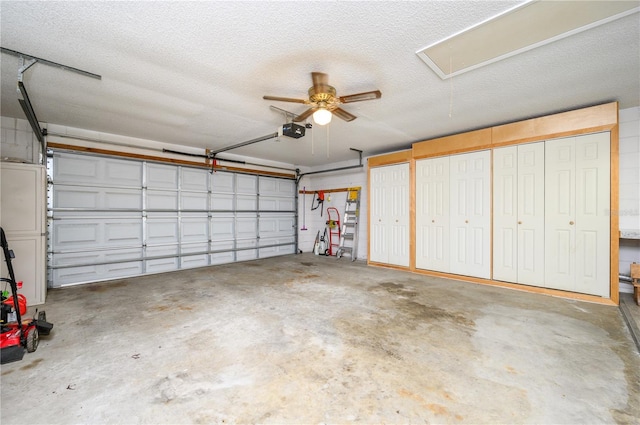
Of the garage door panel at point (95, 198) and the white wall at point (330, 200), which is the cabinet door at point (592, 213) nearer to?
the white wall at point (330, 200)

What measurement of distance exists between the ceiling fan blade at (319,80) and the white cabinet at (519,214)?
331 cm

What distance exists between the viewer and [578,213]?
11.9 ft

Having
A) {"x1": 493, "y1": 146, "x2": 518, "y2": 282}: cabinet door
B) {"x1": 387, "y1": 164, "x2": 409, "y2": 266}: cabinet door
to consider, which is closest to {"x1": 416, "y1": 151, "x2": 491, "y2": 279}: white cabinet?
{"x1": 493, "y1": 146, "x2": 518, "y2": 282}: cabinet door

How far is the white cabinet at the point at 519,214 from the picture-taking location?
3.94 m

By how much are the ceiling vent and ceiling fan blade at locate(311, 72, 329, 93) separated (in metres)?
0.88

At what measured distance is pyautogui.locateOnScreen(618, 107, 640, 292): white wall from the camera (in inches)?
141

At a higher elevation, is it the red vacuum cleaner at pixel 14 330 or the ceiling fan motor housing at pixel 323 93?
the ceiling fan motor housing at pixel 323 93

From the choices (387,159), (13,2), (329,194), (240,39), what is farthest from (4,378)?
(329,194)

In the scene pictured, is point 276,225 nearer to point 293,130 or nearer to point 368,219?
point 368,219

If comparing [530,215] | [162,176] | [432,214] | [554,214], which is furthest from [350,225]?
[162,176]

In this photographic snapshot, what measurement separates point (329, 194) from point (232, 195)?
2.80m

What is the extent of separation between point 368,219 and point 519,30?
4406 mm

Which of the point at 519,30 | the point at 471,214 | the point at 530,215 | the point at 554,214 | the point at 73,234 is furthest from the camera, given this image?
the point at 471,214

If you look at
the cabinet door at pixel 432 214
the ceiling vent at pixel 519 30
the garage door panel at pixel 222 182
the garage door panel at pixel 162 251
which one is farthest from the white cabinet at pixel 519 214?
the garage door panel at pixel 162 251
